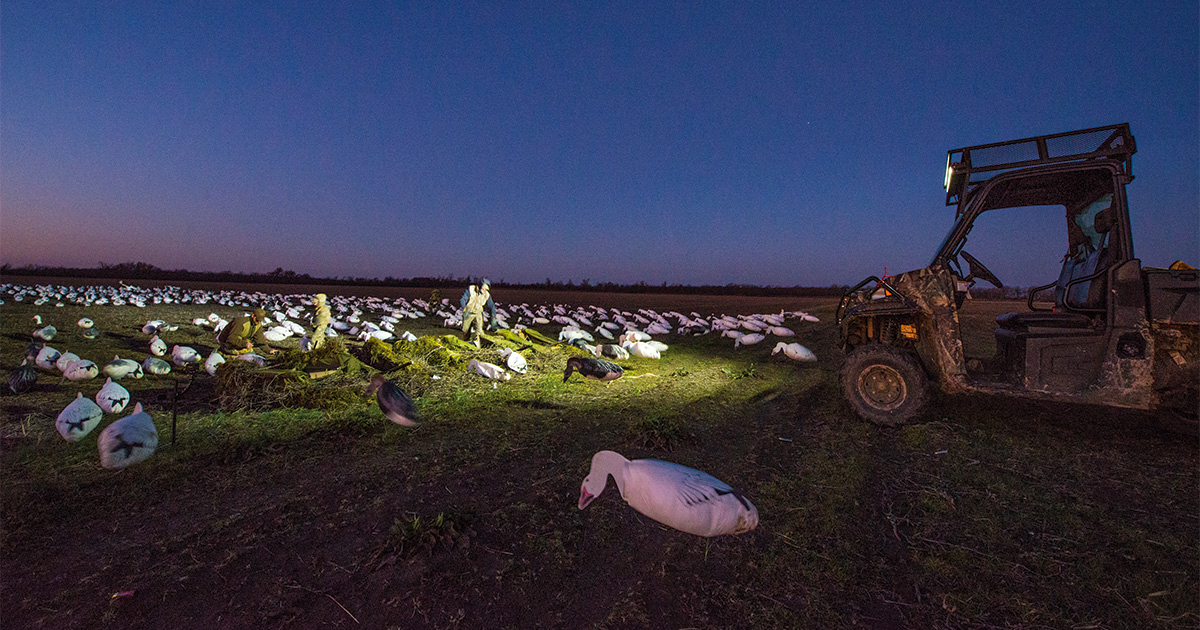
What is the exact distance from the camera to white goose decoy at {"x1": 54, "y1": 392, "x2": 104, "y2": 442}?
165 inches

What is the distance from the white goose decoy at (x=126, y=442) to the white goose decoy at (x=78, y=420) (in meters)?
0.75

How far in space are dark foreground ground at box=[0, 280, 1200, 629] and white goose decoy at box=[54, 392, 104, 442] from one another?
0.23 meters

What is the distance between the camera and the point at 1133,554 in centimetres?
283

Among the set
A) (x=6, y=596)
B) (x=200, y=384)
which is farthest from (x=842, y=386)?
(x=200, y=384)

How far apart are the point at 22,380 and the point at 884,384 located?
36.4 ft

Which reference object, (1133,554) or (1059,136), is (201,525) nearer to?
(1133,554)

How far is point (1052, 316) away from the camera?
195 inches

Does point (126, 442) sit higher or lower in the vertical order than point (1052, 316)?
lower

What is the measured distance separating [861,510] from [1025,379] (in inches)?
120

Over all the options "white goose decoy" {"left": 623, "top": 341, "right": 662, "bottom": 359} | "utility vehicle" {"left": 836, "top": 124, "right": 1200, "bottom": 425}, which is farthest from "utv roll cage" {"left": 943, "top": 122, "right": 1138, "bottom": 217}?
"white goose decoy" {"left": 623, "top": 341, "right": 662, "bottom": 359}

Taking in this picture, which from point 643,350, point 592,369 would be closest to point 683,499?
point 592,369

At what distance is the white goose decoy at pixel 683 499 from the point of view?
263cm

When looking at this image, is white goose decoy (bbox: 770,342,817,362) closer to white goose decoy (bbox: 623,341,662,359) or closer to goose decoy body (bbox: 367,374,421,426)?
white goose decoy (bbox: 623,341,662,359)

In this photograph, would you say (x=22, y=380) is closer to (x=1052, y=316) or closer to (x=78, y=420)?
(x=78, y=420)
